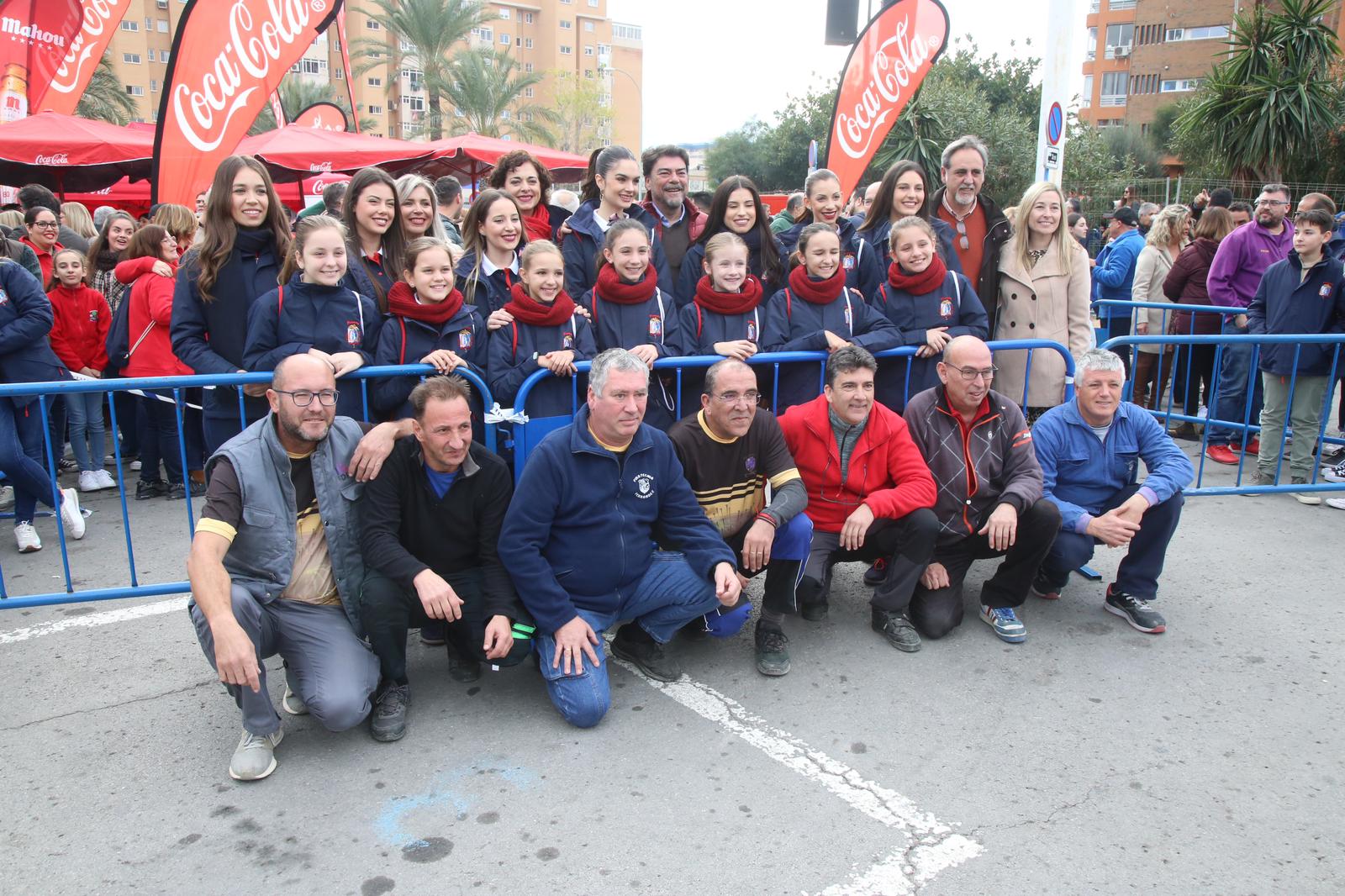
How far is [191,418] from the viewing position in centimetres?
689

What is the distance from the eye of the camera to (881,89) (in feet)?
29.0

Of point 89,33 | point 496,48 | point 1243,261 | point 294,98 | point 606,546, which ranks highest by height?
point 496,48

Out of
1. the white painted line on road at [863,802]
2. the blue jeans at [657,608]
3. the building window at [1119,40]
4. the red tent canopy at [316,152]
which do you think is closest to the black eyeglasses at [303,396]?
the blue jeans at [657,608]

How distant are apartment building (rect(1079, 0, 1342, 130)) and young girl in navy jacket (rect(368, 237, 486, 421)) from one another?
57.3m

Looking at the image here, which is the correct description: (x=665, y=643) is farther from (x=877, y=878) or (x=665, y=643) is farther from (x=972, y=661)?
(x=877, y=878)

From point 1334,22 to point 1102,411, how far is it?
4331 centimetres

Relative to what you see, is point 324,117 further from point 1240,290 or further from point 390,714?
point 390,714

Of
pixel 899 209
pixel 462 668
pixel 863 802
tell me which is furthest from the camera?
pixel 899 209

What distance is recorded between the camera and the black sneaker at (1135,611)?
4344mm

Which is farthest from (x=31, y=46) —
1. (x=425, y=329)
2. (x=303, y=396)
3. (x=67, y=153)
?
(x=303, y=396)

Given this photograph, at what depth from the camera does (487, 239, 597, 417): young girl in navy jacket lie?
438 cm

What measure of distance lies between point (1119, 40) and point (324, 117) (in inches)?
2478

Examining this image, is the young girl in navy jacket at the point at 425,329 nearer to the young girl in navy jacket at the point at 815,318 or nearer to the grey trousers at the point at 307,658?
the grey trousers at the point at 307,658

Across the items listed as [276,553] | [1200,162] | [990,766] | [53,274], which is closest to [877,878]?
[990,766]
